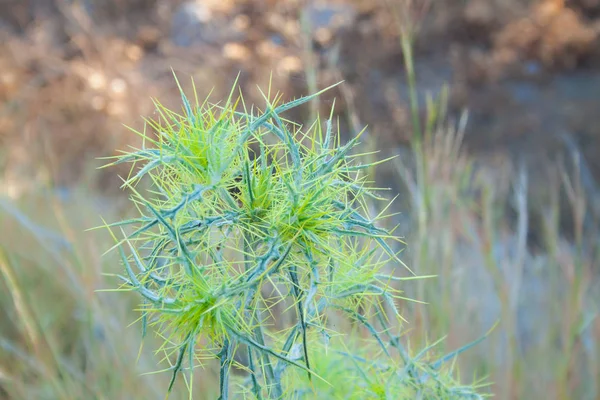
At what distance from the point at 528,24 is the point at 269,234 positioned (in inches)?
114

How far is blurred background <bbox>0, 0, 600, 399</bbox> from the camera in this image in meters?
0.79

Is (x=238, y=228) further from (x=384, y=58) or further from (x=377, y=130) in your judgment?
(x=384, y=58)

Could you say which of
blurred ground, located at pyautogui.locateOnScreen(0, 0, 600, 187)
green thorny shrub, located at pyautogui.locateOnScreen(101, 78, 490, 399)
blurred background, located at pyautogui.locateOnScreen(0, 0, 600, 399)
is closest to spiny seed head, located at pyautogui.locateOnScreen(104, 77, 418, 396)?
green thorny shrub, located at pyautogui.locateOnScreen(101, 78, 490, 399)

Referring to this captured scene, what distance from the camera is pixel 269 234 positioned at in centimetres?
26

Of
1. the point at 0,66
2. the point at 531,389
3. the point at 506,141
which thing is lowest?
the point at 506,141

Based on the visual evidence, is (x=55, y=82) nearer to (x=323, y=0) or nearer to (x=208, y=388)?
(x=323, y=0)

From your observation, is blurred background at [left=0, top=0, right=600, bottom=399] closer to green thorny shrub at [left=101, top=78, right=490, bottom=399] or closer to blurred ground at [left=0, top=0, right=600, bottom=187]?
blurred ground at [left=0, top=0, right=600, bottom=187]

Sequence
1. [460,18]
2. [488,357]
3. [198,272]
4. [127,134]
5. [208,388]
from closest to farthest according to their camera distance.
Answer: [198,272]
[208,388]
[488,357]
[127,134]
[460,18]

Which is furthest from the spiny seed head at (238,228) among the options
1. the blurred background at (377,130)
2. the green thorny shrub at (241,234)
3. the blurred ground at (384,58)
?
the blurred ground at (384,58)

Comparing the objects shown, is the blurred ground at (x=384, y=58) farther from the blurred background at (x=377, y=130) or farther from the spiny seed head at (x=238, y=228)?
the spiny seed head at (x=238, y=228)

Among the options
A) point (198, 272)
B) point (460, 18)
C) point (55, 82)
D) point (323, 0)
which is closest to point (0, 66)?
point (55, 82)

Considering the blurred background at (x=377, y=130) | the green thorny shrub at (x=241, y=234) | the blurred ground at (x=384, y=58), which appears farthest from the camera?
the blurred ground at (x=384, y=58)

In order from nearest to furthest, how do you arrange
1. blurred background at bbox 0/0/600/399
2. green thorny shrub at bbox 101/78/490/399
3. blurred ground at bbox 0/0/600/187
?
green thorny shrub at bbox 101/78/490/399 → blurred background at bbox 0/0/600/399 → blurred ground at bbox 0/0/600/187

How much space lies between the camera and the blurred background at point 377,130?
31.1 inches
